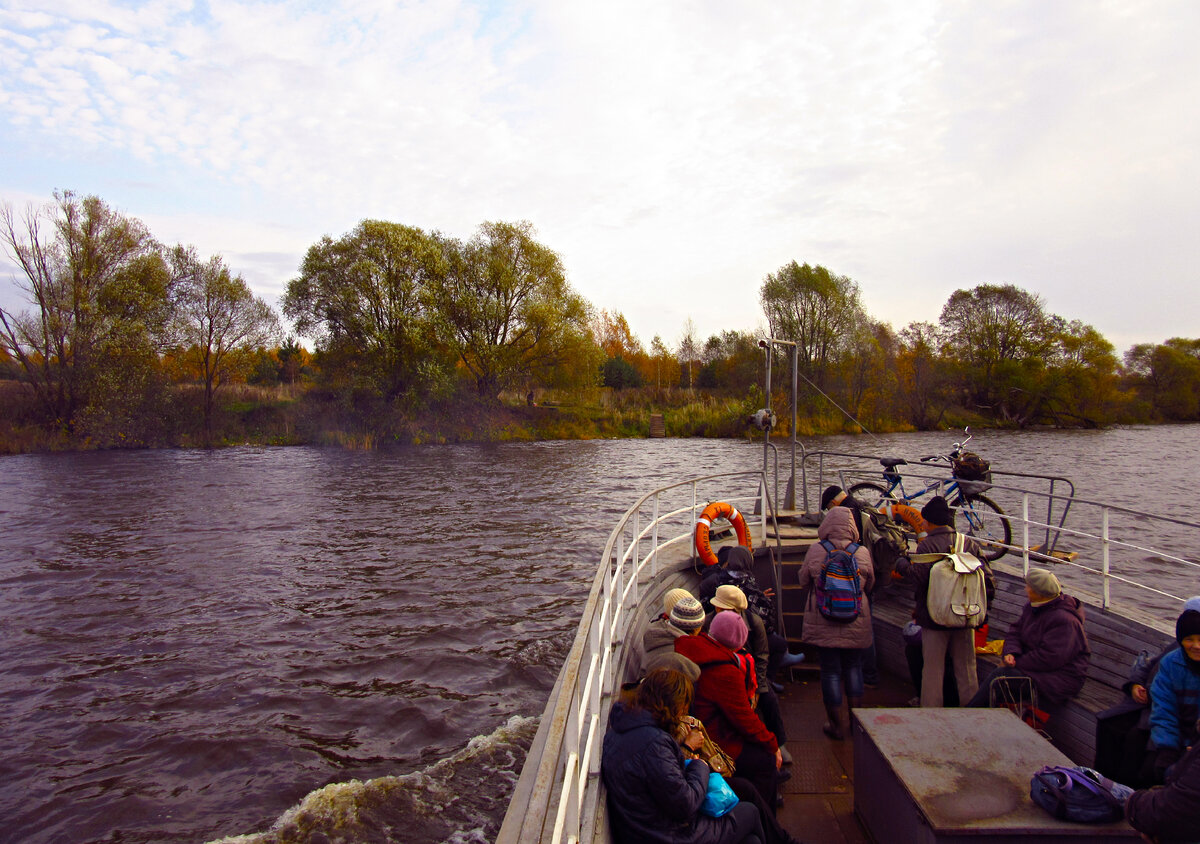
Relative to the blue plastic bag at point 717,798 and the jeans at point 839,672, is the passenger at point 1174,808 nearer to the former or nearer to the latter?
the blue plastic bag at point 717,798

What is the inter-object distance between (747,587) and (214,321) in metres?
40.2

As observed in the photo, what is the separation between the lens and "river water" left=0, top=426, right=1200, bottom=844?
568 centimetres

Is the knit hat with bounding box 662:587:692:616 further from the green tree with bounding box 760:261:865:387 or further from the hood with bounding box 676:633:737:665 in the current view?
the green tree with bounding box 760:261:865:387

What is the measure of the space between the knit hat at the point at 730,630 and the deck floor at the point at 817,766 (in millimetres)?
1190

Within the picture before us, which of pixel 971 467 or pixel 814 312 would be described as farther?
pixel 814 312

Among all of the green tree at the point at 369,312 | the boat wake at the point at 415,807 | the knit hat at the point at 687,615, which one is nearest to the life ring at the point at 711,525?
the knit hat at the point at 687,615

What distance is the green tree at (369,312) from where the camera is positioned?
125ft

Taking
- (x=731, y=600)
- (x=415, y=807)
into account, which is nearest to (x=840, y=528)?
(x=731, y=600)

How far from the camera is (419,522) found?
54.7 feet

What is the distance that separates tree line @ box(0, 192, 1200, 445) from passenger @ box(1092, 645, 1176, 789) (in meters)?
27.4

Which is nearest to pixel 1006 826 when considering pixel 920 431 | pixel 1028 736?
pixel 1028 736

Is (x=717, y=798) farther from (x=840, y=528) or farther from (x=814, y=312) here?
(x=814, y=312)

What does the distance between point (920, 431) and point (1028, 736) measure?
48523 mm

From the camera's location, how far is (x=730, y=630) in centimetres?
382
